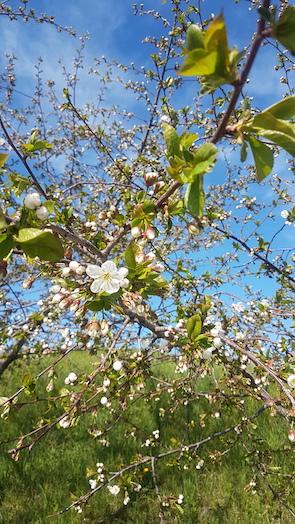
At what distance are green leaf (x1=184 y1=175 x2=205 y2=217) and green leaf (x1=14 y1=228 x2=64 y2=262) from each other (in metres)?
0.28

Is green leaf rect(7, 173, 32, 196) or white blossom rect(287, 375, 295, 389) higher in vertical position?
green leaf rect(7, 173, 32, 196)

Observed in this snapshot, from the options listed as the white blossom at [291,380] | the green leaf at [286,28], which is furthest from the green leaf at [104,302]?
the white blossom at [291,380]

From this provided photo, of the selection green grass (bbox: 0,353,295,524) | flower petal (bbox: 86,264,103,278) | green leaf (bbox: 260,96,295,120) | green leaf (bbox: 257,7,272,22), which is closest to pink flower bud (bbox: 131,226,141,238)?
flower petal (bbox: 86,264,103,278)

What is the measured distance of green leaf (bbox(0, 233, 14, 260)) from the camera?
2.31ft

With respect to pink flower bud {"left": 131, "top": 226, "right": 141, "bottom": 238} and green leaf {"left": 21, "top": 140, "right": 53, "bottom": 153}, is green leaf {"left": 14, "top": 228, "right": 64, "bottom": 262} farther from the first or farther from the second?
green leaf {"left": 21, "top": 140, "right": 53, "bottom": 153}

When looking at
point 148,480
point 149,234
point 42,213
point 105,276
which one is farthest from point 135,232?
point 148,480

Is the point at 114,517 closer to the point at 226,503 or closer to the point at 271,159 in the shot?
the point at 226,503

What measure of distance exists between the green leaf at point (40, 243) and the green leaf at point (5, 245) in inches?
0.6

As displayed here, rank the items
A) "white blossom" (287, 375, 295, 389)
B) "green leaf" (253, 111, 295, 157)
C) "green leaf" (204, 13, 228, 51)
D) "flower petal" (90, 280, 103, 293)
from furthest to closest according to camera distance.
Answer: "white blossom" (287, 375, 295, 389) → "flower petal" (90, 280, 103, 293) → "green leaf" (253, 111, 295, 157) → "green leaf" (204, 13, 228, 51)

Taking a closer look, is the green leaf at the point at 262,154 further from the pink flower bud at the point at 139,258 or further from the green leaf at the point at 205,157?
the pink flower bud at the point at 139,258

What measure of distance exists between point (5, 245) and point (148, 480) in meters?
3.13

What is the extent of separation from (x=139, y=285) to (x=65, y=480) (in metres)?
2.82

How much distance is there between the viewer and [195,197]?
0.66 m

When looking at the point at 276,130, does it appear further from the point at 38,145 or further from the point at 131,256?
the point at 38,145
